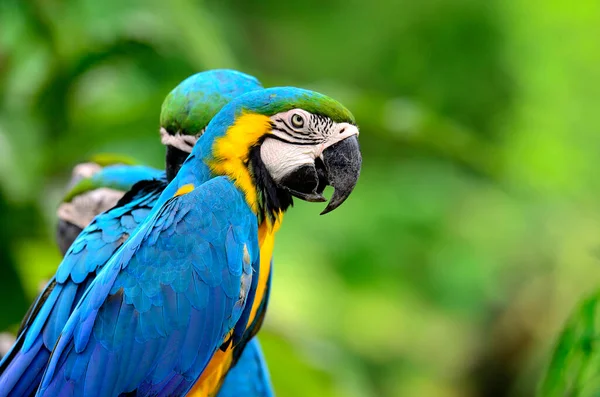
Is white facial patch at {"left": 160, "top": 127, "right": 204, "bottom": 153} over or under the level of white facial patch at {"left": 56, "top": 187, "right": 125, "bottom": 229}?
over

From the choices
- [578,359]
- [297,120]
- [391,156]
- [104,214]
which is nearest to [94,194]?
[104,214]

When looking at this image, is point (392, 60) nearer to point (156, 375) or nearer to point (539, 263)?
point (539, 263)

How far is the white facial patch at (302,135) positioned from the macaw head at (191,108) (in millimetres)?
249

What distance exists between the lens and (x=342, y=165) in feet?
4.12

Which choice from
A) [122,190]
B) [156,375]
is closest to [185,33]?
[122,190]

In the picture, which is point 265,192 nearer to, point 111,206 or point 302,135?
point 302,135

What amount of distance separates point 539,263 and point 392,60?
1.45m

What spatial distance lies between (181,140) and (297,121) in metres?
0.34

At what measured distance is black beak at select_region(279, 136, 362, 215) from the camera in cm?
125

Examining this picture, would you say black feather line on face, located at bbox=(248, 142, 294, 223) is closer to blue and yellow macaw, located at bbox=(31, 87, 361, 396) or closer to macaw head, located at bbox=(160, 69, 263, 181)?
blue and yellow macaw, located at bbox=(31, 87, 361, 396)

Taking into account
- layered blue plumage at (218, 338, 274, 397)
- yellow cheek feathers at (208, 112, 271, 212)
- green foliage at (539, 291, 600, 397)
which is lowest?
layered blue plumage at (218, 338, 274, 397)

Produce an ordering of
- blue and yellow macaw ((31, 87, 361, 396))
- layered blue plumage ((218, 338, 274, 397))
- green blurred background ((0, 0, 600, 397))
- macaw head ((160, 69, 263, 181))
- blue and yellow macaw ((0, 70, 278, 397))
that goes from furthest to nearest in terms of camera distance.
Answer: green blurred background ((0, 0, 600, 397)) < layered blue plumage ((218, 338, 274, 397)) < macaw head ((160, 69, 263, 181)) < blue and yellow macaw ((0, 70, 278, 397)) < blue and yellow macaw ((31, 87, 361, 396))

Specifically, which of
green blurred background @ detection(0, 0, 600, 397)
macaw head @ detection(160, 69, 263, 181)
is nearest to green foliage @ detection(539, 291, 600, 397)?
macaw head @ detection(160, 69, 263, 181)

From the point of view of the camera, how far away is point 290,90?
1268 millimetres
